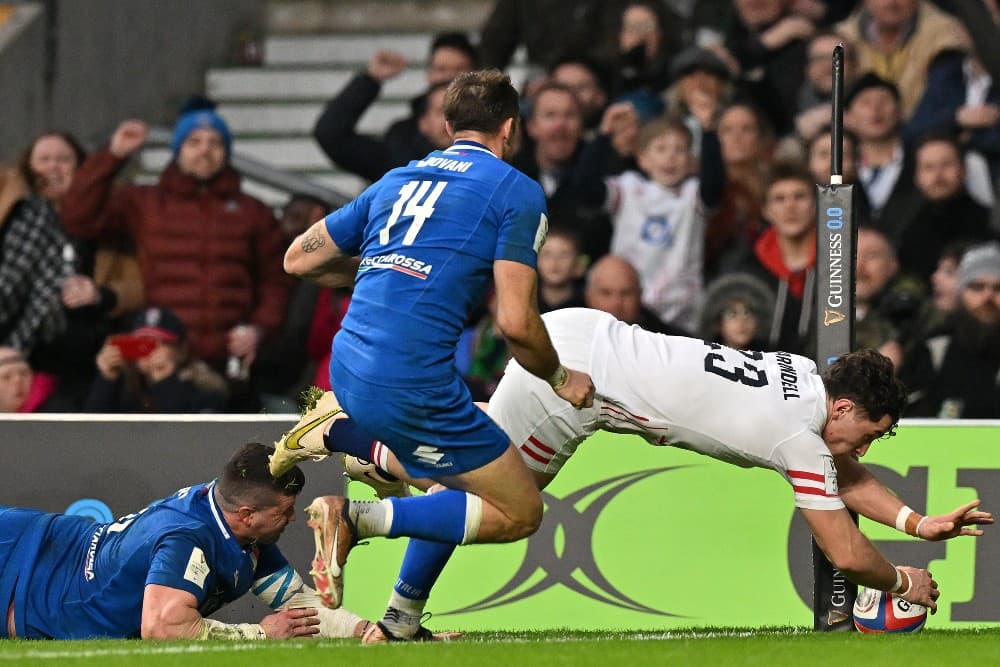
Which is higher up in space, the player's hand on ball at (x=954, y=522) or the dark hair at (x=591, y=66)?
the dark hair at (x=591, y=66)

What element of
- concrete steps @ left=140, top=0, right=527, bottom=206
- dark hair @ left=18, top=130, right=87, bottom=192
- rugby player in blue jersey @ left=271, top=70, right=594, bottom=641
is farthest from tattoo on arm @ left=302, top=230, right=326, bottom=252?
concrete steps @ left=140, top=0, right=527, bottom=206

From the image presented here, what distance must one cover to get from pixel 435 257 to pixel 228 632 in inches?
74.7

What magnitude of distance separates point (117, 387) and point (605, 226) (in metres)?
3.36

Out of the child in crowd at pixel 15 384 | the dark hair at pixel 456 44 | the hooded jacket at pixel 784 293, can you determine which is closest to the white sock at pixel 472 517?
the hooded jacket at pixel 784 293

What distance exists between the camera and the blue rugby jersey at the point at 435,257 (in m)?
6.22

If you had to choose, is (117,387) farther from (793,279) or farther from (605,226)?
(793,279)

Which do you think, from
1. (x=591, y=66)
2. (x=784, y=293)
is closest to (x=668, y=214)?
(x=784, y=293)

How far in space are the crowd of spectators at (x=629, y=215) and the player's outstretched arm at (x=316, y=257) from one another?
3.83m

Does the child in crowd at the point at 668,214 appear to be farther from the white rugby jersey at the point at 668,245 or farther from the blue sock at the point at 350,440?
the blue sock at the point at 350,440

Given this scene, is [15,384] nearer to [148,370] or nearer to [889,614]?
[148,370]

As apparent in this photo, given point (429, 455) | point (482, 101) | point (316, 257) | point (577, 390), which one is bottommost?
point (429, 455)

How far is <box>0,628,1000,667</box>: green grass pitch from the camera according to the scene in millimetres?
5898

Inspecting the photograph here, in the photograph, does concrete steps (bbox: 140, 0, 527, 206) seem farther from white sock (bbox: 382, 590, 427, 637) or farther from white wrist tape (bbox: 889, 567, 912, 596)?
white wrist tape (bbox: 889, 567, 912, 596)

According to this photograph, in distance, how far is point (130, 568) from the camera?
7277 mm
